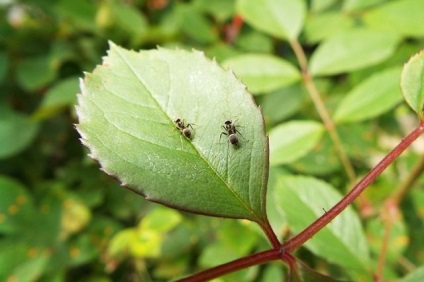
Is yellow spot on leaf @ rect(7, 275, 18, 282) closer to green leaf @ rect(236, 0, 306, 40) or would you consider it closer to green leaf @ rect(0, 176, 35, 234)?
green leaf @ rect(0, 176, 35, 234)

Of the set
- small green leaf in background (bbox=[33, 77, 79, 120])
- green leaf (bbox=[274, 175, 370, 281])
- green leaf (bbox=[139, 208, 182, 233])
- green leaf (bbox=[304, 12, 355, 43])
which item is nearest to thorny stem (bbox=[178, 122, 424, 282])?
green leaf (bbox=[274, 175, 370, 281])

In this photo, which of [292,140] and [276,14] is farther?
[276,14]

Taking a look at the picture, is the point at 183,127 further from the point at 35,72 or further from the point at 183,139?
the point at 35,72

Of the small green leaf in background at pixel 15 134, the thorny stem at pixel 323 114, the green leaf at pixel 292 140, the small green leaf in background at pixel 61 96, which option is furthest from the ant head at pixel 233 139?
the small green leaf in background at pixel 15 134

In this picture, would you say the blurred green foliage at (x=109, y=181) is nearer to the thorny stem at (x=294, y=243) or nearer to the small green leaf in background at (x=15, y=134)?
the small green leaf in background at (x=15, y=134)

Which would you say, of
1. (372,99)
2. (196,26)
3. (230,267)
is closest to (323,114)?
(372,99)

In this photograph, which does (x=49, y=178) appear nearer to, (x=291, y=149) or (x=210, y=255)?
(x=210, y=255)

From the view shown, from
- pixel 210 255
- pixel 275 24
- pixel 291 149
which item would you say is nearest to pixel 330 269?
pixel 210 255
